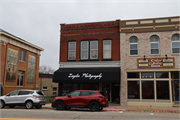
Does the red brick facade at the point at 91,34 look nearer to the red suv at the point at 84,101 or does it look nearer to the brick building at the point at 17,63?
the red suv at the point at 84,101

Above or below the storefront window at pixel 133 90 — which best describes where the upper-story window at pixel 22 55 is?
above

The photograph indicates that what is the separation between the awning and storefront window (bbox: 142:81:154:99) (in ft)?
9.23

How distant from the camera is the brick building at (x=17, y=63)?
87.0 ft

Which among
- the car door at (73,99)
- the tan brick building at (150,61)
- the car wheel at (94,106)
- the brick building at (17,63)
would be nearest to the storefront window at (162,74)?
the tan brick building at (150,61)

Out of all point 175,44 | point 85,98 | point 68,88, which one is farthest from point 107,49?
point 85,98

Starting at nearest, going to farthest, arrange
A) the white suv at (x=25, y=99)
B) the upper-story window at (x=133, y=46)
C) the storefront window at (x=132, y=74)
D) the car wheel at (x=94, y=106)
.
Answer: the car wheel at (x=94, y=106) < the white suv at (x=25, y=99) < the storefront window at (x=132, y=74) < the upper-story window at (x=133, y=46)

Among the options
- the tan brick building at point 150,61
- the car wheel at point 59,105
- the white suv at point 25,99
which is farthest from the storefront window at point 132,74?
the white suv at point 25,99

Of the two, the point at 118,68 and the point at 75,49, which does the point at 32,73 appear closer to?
the point at 75,49

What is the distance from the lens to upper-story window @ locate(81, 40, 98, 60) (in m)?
20.5

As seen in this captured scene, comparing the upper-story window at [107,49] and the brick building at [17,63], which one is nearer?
the upper-story window at [107,49]

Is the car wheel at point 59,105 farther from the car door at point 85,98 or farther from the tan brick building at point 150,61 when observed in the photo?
the tan brick building at point 150,61

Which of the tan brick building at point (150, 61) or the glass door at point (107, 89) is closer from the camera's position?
A: the tan brick building at point (150, 61)

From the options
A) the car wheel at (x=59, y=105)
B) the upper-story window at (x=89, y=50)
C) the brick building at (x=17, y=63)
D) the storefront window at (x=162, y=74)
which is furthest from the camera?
the brick building at (x=17, y=63)

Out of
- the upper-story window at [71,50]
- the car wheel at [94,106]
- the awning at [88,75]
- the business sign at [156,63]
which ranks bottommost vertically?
the car wheel at [94,106]
